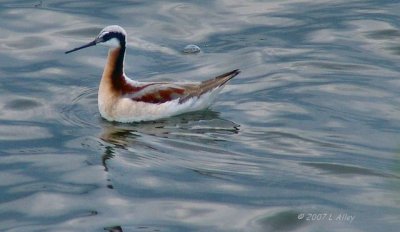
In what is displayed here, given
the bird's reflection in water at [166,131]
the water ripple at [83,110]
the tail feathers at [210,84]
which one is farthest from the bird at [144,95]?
the water ripple at [83,110]

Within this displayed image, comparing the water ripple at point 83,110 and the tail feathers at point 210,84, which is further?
the tail feathers at point 210,84

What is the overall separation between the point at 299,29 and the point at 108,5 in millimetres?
3337

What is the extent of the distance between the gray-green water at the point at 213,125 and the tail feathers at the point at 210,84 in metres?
0.28

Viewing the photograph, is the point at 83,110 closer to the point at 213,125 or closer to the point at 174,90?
the point at 174,90

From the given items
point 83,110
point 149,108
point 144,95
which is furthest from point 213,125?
point 83,110

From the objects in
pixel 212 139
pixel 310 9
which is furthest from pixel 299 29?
pixel 212 139

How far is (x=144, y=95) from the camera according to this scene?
16906mm

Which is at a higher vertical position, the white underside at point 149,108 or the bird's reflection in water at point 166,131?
the white underside at point 149,108

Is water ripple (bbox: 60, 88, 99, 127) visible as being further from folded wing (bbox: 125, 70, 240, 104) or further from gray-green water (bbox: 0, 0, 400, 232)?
folded wing (bbox: 125, 70, 240, 104)

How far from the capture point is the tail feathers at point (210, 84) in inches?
664

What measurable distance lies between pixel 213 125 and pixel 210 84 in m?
0.82

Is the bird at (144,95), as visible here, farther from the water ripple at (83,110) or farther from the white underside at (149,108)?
the water ripple at (83,110)

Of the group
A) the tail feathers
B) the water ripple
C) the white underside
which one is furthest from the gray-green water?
the tail feathers

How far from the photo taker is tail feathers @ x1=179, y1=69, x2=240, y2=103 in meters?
16.9
